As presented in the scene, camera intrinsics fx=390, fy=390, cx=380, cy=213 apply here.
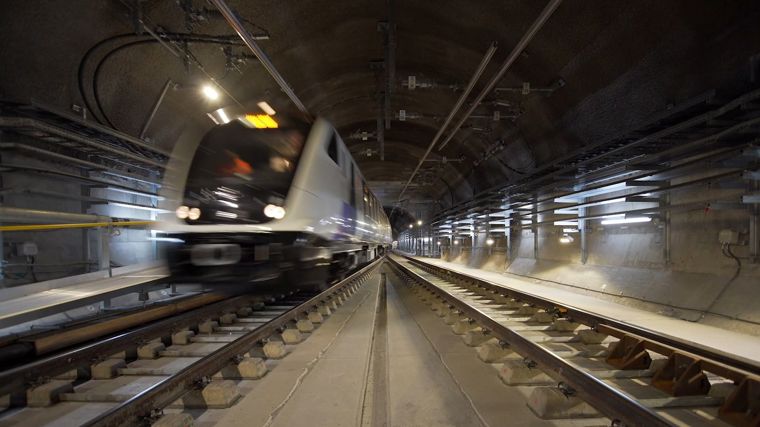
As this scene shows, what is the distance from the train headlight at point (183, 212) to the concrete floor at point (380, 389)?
214 cm

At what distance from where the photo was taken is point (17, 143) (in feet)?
19.7

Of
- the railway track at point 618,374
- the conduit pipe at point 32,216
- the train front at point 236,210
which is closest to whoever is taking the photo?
the railway track at point 618,374

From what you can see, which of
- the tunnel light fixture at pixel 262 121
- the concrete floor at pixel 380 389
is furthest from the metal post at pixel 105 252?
the concrete floor at pixel 380 389

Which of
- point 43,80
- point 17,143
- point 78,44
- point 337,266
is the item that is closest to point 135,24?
point 78,44

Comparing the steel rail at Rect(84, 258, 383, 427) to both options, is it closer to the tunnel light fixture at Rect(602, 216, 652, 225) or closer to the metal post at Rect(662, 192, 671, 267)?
the metal post at Rect(662, 192, 671, 267)

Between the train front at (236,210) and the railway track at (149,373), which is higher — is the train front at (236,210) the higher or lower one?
the higher one

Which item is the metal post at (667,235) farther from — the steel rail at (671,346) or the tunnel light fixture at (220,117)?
the tunnel light fixture at (220,117)

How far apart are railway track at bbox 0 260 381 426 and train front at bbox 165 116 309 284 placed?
74 cm

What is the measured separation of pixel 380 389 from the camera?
340 cm

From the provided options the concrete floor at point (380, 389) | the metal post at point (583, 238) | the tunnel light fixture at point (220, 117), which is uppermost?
the tunnel light fixture at point (220, 117)

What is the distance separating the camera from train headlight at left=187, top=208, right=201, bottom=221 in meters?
4.84

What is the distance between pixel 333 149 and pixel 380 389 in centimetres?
392

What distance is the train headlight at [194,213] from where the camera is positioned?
4840mm

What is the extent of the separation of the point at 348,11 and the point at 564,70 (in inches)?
186
